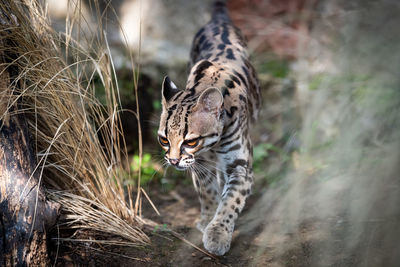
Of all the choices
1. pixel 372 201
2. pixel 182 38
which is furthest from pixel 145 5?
pixel 372 201

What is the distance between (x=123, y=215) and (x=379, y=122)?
8.20 feet

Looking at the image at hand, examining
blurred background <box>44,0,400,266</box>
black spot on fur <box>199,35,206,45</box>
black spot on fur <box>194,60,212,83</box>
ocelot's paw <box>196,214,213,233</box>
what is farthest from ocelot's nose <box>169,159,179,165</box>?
black spot on fur <box>199,35,206,45</box>

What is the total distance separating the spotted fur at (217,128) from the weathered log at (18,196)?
1000 mm

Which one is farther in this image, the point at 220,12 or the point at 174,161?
the point at 220,12

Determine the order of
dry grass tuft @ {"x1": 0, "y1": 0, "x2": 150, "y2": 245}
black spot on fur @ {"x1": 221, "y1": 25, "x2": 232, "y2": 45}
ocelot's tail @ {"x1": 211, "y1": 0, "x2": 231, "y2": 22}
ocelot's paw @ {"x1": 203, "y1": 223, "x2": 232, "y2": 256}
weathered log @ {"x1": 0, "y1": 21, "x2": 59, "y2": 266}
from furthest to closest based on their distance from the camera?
ocelot's tail @ {"x1": 211, "y1": 0, "x2": 231, "y2": 22} < black spot on fur @ {"x1": 221, "y1": 25, "x2": 232, "y2": 45} < ocelot's paw @ {"x1": 203, "y1": 223, "x2": 232, "y2": 256} < dry grass tuft @ {"x1": 0, "y1": 0, "x2": 150, "y2": 245} < weathered log @ {"x1": 0, "y1": 21, "x2": 59, "y2": 266}

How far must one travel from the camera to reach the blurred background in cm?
323

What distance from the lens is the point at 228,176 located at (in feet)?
12.5

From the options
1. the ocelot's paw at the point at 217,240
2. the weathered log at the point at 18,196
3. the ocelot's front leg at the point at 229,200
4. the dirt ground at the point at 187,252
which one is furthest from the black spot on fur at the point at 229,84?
the weathered log at the point at 18,196

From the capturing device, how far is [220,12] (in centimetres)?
570

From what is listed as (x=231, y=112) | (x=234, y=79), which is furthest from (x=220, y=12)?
(x=231, y=112)

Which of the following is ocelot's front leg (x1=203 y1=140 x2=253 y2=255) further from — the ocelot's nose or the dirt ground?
the ocelot's nose

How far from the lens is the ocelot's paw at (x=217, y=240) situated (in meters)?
3.35

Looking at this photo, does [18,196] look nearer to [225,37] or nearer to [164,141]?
[164,141]

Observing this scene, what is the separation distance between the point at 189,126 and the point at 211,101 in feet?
0.97
